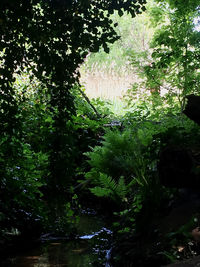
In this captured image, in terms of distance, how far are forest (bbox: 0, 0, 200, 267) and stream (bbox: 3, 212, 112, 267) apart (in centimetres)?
1

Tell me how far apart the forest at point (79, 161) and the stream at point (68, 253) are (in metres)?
0.01

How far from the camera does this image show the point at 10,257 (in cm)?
355

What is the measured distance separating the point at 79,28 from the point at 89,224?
3.55 metres

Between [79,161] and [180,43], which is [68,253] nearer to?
[79,161]

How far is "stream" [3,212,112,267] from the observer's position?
3.40 m

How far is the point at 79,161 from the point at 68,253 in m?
2.84

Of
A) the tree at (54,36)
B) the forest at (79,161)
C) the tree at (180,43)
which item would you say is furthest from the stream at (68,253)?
the tree at (180,43)

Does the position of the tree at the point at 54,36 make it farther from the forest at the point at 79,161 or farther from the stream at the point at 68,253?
the stream at the point at 68,253

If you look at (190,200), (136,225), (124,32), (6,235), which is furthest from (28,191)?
(124,32)

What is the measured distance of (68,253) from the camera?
3684 mm

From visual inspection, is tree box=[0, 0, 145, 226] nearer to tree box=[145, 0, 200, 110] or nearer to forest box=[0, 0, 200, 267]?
forest box=[0, 0, 200, 267]

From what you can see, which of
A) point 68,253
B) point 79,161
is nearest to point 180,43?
point 79,161

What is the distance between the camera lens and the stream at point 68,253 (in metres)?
3.40

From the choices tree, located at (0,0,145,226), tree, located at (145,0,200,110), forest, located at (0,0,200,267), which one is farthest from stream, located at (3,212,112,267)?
tree, located at (145,0,200,110)
